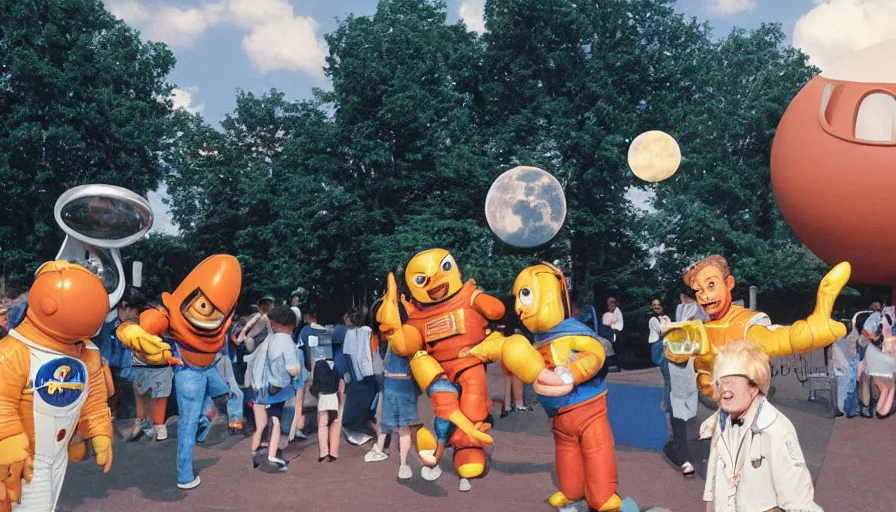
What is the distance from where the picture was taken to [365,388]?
29.3ft

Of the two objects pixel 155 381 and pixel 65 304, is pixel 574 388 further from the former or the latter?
pixel 155 381

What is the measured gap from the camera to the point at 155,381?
29.5ft

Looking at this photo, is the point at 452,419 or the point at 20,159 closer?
the point at 452,419

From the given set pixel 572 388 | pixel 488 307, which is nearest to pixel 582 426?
pixel 572 388

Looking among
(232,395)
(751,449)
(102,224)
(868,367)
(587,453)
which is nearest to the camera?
(751,449)

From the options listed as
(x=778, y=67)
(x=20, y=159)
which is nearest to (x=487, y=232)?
(x=778, y=67)

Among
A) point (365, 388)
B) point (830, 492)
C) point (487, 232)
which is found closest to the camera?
point (830, 492)

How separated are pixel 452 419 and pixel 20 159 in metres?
16.5

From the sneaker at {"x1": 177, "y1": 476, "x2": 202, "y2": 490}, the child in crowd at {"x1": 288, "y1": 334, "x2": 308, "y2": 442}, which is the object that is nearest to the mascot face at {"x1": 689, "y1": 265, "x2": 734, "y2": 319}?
the child in crowd at {"x1": 288, "y1": 334, "x2": 308, "y2": 442}

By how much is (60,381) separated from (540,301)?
3.02 m

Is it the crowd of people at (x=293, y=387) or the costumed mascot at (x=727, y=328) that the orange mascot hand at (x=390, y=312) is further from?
the costumed mascot at (x=727, y=328)

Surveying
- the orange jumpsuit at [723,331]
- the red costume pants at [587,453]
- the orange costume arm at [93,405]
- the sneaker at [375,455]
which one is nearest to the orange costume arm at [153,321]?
the orange costume arm at [93,405]

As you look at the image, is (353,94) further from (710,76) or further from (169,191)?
(710,76)

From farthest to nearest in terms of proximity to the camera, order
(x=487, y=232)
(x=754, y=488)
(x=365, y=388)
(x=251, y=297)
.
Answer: (x=251, y=297) < (x=487, y=232) < (x=365, y=388) < (x=754, y=488)
